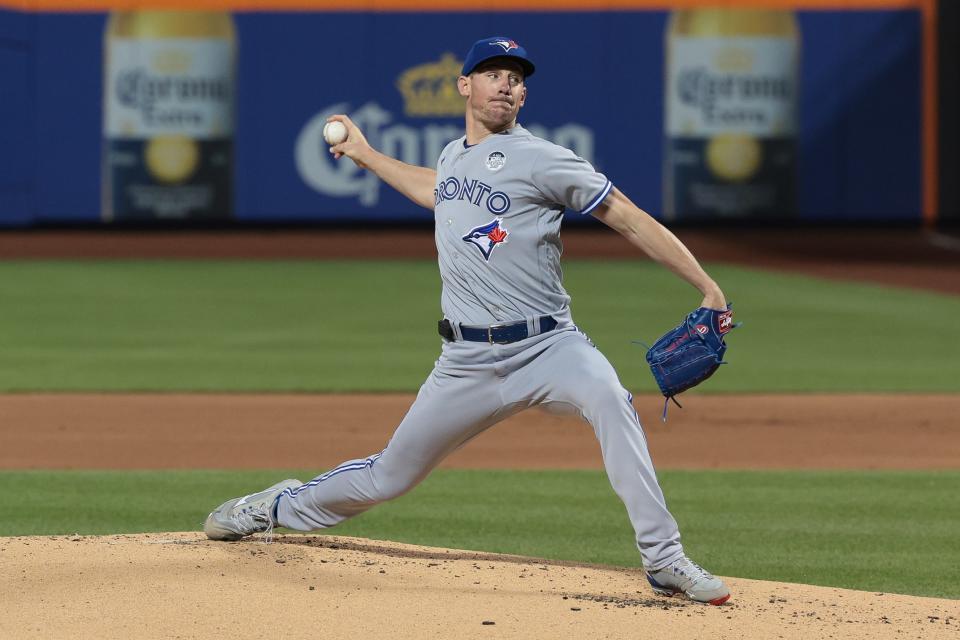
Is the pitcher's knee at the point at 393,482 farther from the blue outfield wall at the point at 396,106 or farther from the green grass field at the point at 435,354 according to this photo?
the blue outfield wall at the point at 396,106

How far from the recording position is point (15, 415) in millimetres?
11984

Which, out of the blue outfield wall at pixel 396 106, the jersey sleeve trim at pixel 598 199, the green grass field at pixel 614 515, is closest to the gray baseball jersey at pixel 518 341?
the jersey sleeve trim at pixel 598 199

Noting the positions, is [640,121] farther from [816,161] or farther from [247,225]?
[247,225]

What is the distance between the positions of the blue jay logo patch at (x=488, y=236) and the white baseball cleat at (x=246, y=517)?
1381mm

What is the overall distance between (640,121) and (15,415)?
71.4ft

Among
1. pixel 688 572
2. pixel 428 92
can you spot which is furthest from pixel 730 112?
pixel 688 572

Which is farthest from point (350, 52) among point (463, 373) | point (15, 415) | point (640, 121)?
point (463, 373)

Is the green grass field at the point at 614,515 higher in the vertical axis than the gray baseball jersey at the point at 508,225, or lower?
lower

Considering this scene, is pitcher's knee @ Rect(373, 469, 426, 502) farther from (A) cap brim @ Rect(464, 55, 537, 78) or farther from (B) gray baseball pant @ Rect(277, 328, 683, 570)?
(A) cap brim @ Rect(464, 55, 537, 78)

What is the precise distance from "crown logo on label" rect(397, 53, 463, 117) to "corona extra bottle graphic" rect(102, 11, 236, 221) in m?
3.48

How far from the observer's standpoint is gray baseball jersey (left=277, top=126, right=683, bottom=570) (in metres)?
5.88

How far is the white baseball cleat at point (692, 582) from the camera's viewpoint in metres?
5.89

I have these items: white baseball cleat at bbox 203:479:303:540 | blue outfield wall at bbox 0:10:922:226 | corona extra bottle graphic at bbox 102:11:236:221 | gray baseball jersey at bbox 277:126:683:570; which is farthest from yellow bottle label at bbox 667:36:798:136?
gray baseball jersey at bbox 277:126:683:570

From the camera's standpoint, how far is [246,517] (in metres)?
6.66
